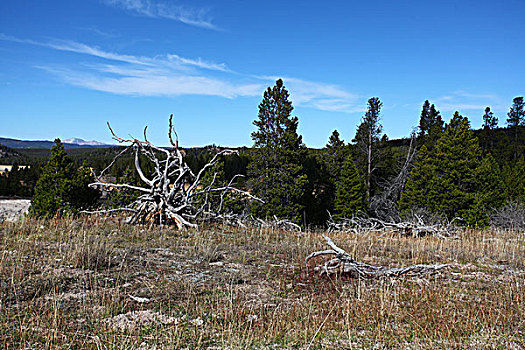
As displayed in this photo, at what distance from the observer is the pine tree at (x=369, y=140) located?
35906mm

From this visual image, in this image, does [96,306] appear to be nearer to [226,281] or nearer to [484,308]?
[226,281]

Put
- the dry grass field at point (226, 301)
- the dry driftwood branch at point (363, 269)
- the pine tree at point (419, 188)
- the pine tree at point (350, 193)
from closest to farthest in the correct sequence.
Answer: the dry grass field at point (226, 301), the dry driftwood branch at point (363, 269), the pine tree at point (419, 188), the pine tree at point (350, 193)

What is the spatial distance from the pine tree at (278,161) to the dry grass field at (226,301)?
58.5 ft

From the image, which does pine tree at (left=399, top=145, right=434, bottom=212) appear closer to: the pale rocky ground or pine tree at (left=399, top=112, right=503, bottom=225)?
pine tree at (left=399, top=112, right=503, bottom=225)

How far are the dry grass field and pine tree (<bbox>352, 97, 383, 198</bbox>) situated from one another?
93.7 feet

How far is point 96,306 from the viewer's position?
425 cm

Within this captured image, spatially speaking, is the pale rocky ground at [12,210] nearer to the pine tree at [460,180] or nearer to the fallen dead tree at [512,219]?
the fallen dead tree at [512,219]

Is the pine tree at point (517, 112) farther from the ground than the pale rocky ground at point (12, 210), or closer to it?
farther from the ground

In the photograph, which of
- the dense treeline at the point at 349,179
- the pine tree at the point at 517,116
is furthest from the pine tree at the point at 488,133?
the dense treeline at the point at 349,179

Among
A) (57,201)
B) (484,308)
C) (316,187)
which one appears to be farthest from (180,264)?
(316,187)

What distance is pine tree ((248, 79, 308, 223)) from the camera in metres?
25.8

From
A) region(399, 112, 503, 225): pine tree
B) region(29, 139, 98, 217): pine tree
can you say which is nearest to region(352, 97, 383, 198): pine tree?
region(399, 112, 503, 225): pine tree

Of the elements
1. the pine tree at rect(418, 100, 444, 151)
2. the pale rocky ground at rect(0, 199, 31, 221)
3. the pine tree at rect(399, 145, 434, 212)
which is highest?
the pine tree at rect(418, 100, 444, 151)

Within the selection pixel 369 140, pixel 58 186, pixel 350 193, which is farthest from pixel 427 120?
pixel 58 186
